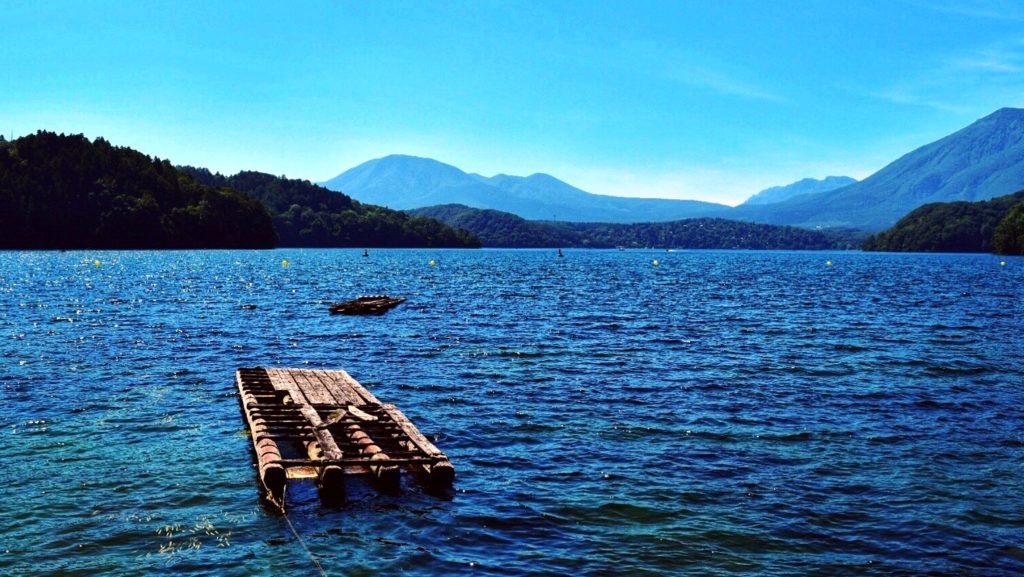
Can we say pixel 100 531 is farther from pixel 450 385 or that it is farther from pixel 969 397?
pixel 969 397

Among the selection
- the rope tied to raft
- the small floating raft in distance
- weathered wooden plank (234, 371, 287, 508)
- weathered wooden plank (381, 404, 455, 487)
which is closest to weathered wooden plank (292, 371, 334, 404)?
weathered wooden plank (234, 371, 287, 508)

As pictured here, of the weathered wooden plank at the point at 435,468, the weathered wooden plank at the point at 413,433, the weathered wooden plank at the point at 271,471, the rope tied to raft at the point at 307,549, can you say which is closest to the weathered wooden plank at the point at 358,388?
the weathered wooden plank at the point at 413,433

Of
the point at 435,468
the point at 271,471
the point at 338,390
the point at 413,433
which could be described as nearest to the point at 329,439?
the point at 413,433

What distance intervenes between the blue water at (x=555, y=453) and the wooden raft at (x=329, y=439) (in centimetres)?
54

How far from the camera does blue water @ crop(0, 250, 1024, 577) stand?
1371 cm

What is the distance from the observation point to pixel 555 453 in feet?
66.4

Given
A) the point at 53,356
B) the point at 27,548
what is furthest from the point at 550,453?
the point at 53,356

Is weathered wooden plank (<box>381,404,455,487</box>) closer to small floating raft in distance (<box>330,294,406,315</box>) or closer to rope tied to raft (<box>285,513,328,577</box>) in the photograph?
rope tied to raft (<box>285,513,328,577</box>)

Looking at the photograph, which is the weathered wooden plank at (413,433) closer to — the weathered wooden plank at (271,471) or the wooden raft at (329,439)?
the wooden raft at (329,439)

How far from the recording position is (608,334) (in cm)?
4681

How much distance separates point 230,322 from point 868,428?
4173cm

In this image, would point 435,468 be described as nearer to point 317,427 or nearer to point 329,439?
point 329,439

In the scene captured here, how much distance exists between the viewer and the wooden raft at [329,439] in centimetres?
1639

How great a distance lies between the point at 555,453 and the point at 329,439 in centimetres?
593
